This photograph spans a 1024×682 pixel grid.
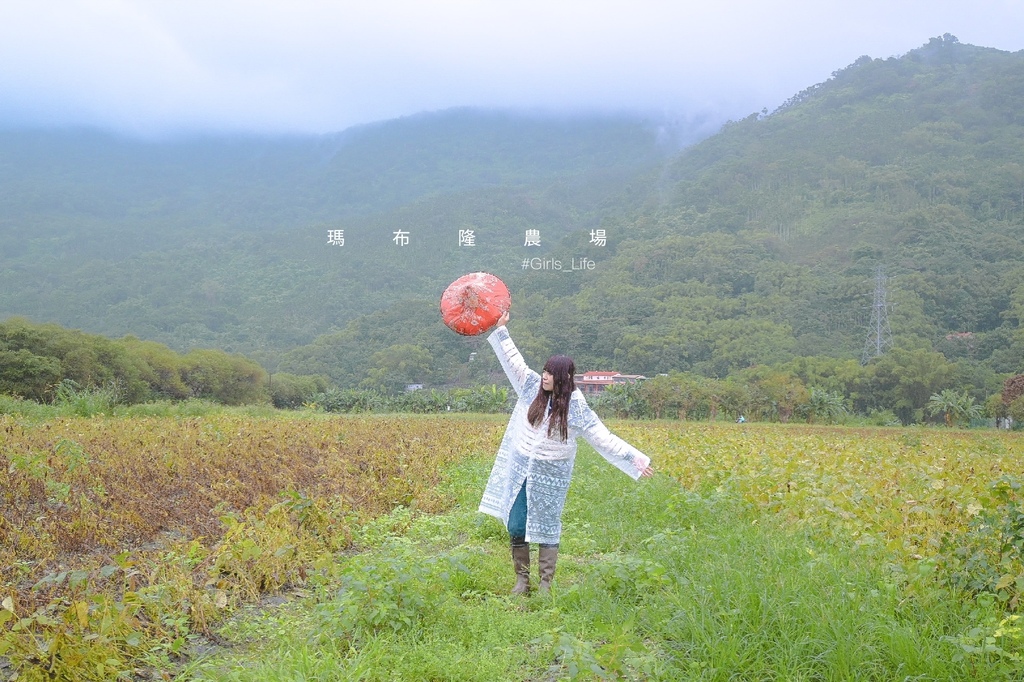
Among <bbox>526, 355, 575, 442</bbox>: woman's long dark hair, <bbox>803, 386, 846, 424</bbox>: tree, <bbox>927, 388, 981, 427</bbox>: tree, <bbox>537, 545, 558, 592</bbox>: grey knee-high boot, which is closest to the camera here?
<bbox>526, 355, 575, 442</bbox>: woman's long dark hair

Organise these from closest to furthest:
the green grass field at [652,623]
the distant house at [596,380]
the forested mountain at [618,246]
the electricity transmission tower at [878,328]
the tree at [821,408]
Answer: the green grass field at [652,623]
the tree at [821,408]
the distant house at [596,380]
the electricity transmission tower at [878,328]
the forested mountain at [618,246]

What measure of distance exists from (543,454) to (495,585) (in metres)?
1.01

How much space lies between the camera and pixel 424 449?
12.5 meters

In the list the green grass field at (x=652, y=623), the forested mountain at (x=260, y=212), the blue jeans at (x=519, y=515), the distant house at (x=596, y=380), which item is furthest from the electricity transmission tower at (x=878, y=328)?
the blue jeans at (x=519, y=515)

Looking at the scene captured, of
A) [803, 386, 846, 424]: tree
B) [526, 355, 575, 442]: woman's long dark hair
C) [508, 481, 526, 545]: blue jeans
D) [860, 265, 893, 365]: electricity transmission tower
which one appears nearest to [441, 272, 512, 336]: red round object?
[526, 355, 575, 442]: woman's long dark hair

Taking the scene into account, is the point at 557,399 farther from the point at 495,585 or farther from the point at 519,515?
the point at 495,585

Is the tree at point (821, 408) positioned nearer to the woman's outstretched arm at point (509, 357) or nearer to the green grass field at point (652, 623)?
the green grass field at point (652, 623)

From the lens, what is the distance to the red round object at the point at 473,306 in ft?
17.2

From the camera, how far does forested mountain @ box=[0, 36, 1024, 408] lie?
68375 mm

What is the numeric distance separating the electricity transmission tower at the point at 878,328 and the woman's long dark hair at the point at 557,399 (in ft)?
198

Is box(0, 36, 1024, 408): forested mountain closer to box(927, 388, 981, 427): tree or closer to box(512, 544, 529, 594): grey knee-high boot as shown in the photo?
box(927, 388, 981, 427): tree

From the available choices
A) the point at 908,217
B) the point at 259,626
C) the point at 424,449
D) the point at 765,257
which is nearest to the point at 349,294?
the point at 765,257

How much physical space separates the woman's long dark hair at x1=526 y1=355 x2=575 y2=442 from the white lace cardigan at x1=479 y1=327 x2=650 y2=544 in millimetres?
48

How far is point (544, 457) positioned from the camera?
5059 millimetres
